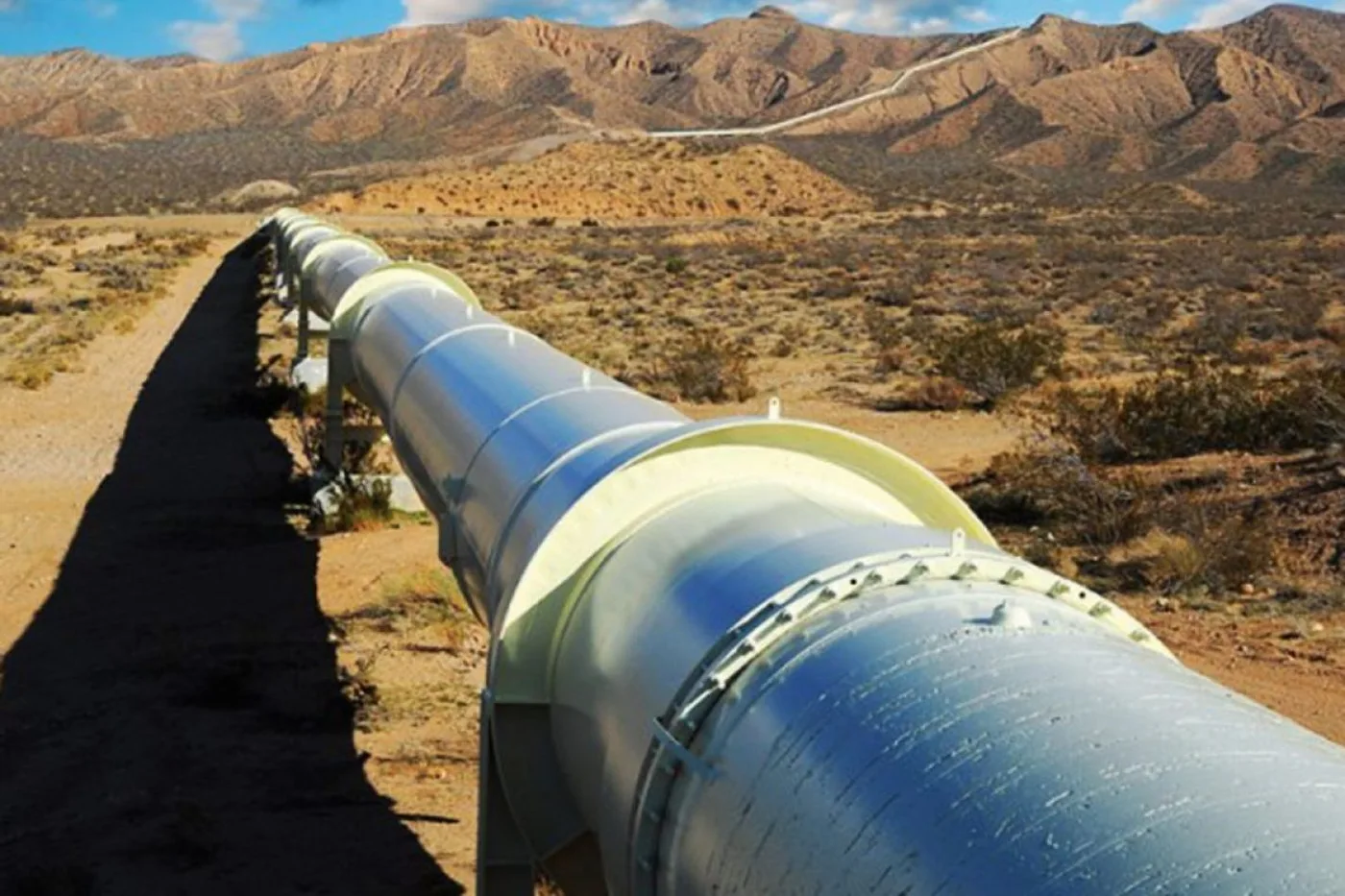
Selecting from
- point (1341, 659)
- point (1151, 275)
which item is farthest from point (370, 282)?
point (1151, 275)

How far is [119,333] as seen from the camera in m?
28.2

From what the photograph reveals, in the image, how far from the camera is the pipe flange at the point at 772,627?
2.70m

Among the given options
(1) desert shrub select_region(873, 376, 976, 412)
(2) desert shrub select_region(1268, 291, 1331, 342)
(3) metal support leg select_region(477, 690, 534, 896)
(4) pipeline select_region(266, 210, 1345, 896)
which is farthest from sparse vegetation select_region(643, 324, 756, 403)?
(3) metal support leg select_region(477, 690, 534, 896)

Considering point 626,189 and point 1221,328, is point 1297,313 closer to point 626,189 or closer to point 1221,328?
point 1221,328

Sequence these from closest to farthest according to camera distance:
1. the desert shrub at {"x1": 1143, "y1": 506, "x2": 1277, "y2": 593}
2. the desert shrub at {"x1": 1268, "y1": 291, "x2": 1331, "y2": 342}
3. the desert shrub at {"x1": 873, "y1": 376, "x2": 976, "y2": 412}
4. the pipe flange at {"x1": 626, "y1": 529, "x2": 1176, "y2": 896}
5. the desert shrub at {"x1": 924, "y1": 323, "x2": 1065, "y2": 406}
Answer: the pipe flange at {"x1": 626, "y1": 529, "x2": 1176, "y2": 896}
the desert shrub at {"x1": 1143, "y1": 506, "x2": 1277, "y2": 593}
the desert shrub at {"x1": 873, "y1": 376, "x2": 976, "y2": 412}
the desert shrub at {"x1": 924, "y1": 323, "x2": 1065, "y2": 406}
the desert shrub at {"x1": 1268, "y1": 291, "x2": 1331, "y2": 342}

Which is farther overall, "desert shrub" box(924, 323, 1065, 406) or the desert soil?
"desert shrub" box(924, 323, 1065, 406)

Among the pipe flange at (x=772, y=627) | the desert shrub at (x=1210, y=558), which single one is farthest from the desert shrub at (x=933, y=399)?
the pipe flange at (x=772, y=627)

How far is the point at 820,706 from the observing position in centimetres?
244

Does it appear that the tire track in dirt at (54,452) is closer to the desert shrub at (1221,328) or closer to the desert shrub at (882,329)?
the desert shrub at (882,329)

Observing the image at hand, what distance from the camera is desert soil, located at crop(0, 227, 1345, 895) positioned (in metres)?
6.82

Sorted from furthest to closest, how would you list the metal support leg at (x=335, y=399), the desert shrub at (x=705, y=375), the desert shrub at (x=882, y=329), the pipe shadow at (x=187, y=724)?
1. the desert shrub at (x=882, y=329)
2. the desert shrub at (x=705, y=375)
3. the metal support leg at (x=335, y=399)
4. the pipe shadow at (x=187, y=724)

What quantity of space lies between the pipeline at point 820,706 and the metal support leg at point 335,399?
7.01 m

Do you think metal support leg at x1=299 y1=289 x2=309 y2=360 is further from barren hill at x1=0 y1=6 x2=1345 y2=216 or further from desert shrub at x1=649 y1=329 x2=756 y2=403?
barren hill at x1=0 y1=6 x2=1345 y2=216

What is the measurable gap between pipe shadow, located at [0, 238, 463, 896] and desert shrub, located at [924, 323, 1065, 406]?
1006cm
